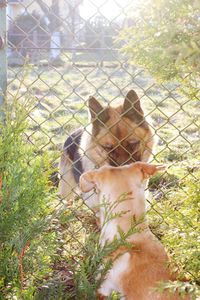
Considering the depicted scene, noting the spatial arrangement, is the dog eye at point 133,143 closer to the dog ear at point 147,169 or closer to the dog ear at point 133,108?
the dog ear at point 133,108

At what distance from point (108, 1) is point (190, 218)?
1404 millimetres

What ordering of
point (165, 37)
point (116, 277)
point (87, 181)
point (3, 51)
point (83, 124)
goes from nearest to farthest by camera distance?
point (165, 37)
point (116, 277)
point (87, 181)
point (3, 51)
point (83, 124)

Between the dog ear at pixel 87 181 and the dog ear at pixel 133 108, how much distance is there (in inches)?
52.8

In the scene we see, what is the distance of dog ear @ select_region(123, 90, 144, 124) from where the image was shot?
454 cm

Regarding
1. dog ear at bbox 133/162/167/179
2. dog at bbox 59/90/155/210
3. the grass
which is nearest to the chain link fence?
the grass

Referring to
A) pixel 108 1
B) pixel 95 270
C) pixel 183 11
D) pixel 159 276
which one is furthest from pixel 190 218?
pixel 108 1

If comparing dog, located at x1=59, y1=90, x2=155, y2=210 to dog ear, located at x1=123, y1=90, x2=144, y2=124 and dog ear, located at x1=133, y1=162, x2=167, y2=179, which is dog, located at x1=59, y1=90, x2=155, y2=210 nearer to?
dog ear, located at x1=123, y1=90, x2=144, y2=124

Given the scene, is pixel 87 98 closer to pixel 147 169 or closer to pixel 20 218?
pixel 147 169

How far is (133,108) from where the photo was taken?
15.6ft

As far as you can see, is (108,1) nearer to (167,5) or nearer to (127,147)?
(167,5)

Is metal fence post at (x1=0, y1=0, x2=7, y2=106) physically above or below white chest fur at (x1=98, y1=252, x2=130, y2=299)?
above

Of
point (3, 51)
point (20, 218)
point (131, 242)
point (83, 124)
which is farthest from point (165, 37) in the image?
point (83, 124)

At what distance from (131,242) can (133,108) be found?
1925 mm

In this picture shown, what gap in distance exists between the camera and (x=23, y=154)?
2648 millimetres
